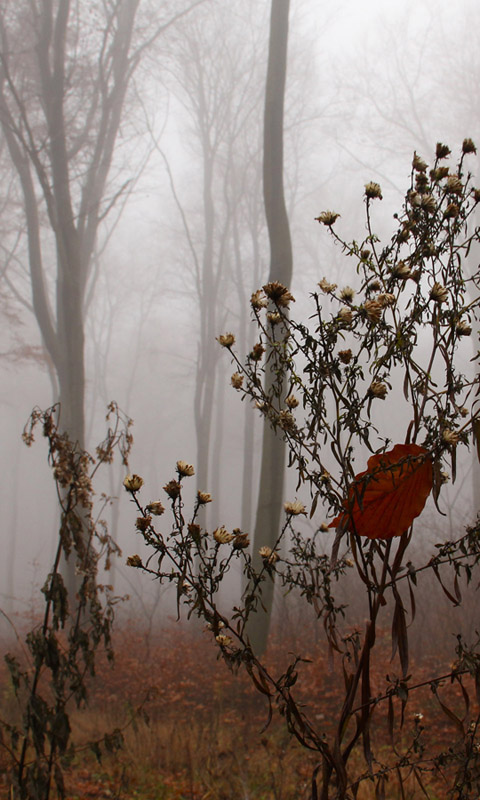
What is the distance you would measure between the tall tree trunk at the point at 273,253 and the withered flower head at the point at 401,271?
303cm

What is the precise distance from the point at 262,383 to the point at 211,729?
350 centimetres

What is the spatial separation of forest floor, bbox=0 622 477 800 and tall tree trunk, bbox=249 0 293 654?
519 mm

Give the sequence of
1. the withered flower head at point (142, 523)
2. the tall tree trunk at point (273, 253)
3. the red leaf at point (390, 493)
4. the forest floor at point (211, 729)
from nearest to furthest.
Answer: the red leaf at point (390, 493)
the withered flower head at point (142, 523)
the forest floor at point (211, 729)
the tall tree trunk at point (273, 253)

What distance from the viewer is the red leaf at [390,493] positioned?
38.6 inches

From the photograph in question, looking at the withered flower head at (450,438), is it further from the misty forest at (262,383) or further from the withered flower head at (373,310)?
the withered flower head at (373,310)

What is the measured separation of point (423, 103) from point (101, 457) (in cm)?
860

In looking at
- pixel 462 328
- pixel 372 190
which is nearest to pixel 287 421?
pixel 462 328

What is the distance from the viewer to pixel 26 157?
6039mm

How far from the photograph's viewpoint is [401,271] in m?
1.20

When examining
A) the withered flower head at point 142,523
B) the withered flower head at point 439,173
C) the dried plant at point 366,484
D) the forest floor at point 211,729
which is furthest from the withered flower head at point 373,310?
the forest floor at point 211,729

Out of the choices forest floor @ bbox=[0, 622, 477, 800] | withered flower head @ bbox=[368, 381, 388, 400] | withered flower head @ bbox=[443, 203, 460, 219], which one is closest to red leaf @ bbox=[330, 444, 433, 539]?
withered flower head @ bbox=[368, 381, 388, 400]

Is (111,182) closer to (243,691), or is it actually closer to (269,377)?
(269,377)

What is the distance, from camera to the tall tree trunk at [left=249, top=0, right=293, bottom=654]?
4.39m

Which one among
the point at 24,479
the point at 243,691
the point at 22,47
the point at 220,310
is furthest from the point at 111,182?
the point at 24,479
